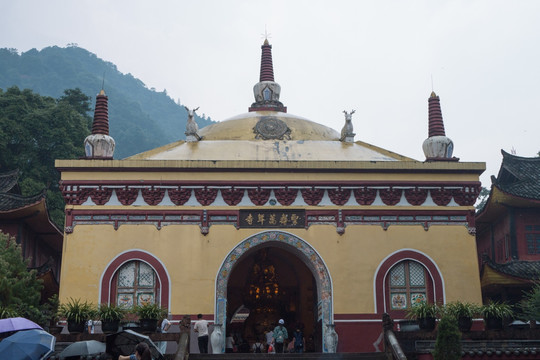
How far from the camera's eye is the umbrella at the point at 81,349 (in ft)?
52.6

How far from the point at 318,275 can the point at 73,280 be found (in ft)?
25.9

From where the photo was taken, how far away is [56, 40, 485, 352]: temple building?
898 inches

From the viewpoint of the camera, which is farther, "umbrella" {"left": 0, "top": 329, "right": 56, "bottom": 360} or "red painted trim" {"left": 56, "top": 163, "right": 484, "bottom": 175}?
"red painted trim" {"left": 56, "top": 163, "right": 484, "bottom": 175}

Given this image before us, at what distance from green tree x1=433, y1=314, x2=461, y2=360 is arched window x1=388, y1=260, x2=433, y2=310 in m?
6.85

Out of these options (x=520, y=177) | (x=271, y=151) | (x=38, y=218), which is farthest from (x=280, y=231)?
(x=38, y=218)

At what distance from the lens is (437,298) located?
23.0 meters

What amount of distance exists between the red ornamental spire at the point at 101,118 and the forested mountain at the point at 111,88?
66.4m

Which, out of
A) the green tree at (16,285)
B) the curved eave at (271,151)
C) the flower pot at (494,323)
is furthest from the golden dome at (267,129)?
the flower pot at (494,323)

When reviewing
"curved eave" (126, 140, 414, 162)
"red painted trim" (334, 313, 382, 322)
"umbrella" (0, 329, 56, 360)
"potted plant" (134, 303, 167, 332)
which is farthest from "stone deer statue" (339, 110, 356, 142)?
"umbrella" (0, 329, 56, 360)

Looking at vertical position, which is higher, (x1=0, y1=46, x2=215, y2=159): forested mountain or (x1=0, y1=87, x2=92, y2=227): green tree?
(x1=0, y1=46, x2=215, y2=159): forested mountain

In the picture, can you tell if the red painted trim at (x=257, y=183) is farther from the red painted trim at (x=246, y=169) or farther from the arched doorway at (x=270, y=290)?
the arched doorway at (x=270, y=290)

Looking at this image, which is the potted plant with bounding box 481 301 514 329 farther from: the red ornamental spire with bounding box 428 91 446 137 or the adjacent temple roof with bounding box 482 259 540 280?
the red ornamental spire with bounding box 428 91 446 137

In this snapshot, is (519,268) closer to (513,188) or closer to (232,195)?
(513,188)

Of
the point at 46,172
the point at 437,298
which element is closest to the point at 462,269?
the point at 437,298
